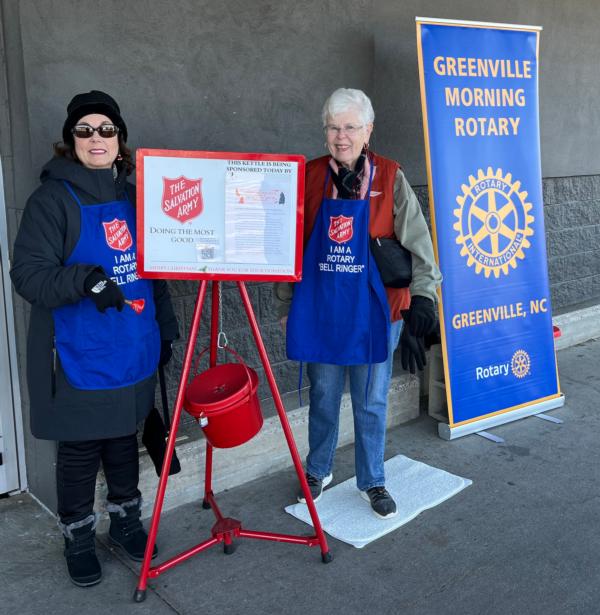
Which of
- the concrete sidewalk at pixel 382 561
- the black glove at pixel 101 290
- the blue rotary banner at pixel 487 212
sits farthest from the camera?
the blue rotary banner at pixel 487 212

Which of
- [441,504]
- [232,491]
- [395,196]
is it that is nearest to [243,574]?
[232,491]

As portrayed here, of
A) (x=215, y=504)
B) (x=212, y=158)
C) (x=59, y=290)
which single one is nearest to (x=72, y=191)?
(x=59, y=290)

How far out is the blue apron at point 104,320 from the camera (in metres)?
2.51

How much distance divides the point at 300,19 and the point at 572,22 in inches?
107

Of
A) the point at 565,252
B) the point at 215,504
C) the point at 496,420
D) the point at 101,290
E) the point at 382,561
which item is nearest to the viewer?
the point at 101,290

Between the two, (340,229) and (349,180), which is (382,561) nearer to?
(340,229)

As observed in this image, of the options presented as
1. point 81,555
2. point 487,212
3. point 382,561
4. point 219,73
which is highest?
point 219,73

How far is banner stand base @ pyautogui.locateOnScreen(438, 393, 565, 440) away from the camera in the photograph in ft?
12.8

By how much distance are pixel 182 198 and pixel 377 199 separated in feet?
2.76

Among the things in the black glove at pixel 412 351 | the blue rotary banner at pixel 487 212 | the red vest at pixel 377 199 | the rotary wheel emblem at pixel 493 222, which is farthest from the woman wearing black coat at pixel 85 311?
the rotary wheel emblem at pixel 493 222

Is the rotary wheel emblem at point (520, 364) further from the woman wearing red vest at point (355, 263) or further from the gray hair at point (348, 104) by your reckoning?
the gray hair at point (348, 104)

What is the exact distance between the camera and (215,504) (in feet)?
10.1

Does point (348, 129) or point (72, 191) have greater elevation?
point (348, 129)

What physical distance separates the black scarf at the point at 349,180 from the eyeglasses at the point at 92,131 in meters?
0.90
